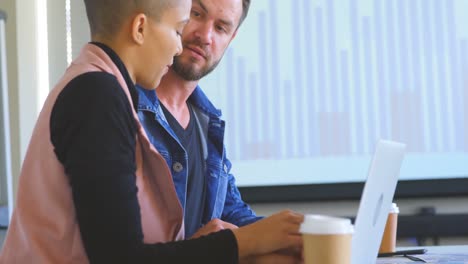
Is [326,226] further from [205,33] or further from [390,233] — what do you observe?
[205,33]

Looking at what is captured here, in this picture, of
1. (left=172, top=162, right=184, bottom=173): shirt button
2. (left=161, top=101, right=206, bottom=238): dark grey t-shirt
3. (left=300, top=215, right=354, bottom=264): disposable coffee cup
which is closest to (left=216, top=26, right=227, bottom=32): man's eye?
(left=161, top=101, right=206, bottom=238): dark grey t-shirt

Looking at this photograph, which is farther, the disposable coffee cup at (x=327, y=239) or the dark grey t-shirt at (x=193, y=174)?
the dark grey t-shirt at (x=193, y=174)

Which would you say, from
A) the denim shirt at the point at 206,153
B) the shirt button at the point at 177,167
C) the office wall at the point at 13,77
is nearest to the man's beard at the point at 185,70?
the denim shirt at the point at 206,153

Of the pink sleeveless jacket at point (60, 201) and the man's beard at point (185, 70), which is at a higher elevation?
the man's beard at point (185, 70)

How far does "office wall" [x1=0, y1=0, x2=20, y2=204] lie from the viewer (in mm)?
3525

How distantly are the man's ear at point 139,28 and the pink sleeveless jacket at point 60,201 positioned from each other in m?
0.07

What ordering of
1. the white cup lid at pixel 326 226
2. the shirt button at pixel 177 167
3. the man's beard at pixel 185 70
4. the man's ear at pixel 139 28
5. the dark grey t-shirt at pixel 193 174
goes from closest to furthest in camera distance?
the white cup lid at pixel 326 226, the man's ear at pixel 139 28, the shirt button at pixel 177 167, the dark grey t-shirt at pixel 193 174, the man's beard at pixel 185 70

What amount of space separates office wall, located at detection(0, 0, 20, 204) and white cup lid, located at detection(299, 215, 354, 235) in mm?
2773

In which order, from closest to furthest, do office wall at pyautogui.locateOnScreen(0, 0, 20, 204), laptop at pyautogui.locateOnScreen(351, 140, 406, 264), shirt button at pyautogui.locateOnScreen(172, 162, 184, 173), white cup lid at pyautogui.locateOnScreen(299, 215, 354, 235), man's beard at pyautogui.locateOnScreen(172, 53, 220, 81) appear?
white cup lid at pyautogui.locateOnScreen(299, 215, 354, 235) → laptop at pyautogui.locateOnScreen(351, 140, 406, 264) → shirt button at pyautogui.locateOnScreen(172, 162, 184, 173) → man's beard at pyautogui.locateOnScreen(172, 53, 220, 81) → office wall at pyautogui.locateOnScreen(0, 0, 20, 204)

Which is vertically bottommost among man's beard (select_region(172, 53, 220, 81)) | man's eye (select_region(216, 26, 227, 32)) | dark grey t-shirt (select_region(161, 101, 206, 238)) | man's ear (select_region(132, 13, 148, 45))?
dark grey t-shirt (select_region(161, 101, 206, 238))

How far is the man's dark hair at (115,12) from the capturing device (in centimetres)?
125

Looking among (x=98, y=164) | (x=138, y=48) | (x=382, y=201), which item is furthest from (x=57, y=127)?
(x=382, y=201)

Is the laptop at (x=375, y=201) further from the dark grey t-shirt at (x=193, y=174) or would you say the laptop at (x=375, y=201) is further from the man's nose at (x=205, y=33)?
the man's nose at (x=205, y=33)

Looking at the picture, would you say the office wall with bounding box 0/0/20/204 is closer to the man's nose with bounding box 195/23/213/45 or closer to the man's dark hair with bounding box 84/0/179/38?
the man's nose with bounding box 195/23/213/45
